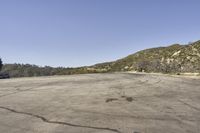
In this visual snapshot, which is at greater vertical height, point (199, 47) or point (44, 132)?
point (199, 47)

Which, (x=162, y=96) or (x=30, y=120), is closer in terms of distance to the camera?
(x=30, y=120)

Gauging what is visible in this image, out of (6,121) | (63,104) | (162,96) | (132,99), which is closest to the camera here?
(6,121)

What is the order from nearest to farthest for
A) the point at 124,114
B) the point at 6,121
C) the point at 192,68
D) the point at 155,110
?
1. the point at 6,121
2. the point at 124,114
3. the point at 155,110
4. the point at 192,68

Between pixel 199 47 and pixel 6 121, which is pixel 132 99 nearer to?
pixel 6 121

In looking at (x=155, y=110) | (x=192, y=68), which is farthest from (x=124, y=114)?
(x=192, y=68)

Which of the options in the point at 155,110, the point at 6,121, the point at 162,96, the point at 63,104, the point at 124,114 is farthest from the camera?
the point at 162,96

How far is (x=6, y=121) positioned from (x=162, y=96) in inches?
268

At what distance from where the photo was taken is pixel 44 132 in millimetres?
8258

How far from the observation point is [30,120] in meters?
9.60

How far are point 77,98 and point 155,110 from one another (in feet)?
11.3

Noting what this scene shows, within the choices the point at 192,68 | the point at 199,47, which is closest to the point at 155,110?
the point at 192,68

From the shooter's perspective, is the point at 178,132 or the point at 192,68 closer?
the point at 178,132

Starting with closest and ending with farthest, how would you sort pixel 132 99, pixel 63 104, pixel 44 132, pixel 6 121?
pixel 44 132
pixel 6 121
pixel 63 104
pixel 132 99

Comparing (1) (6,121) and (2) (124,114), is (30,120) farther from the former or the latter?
(2) (124,114)
